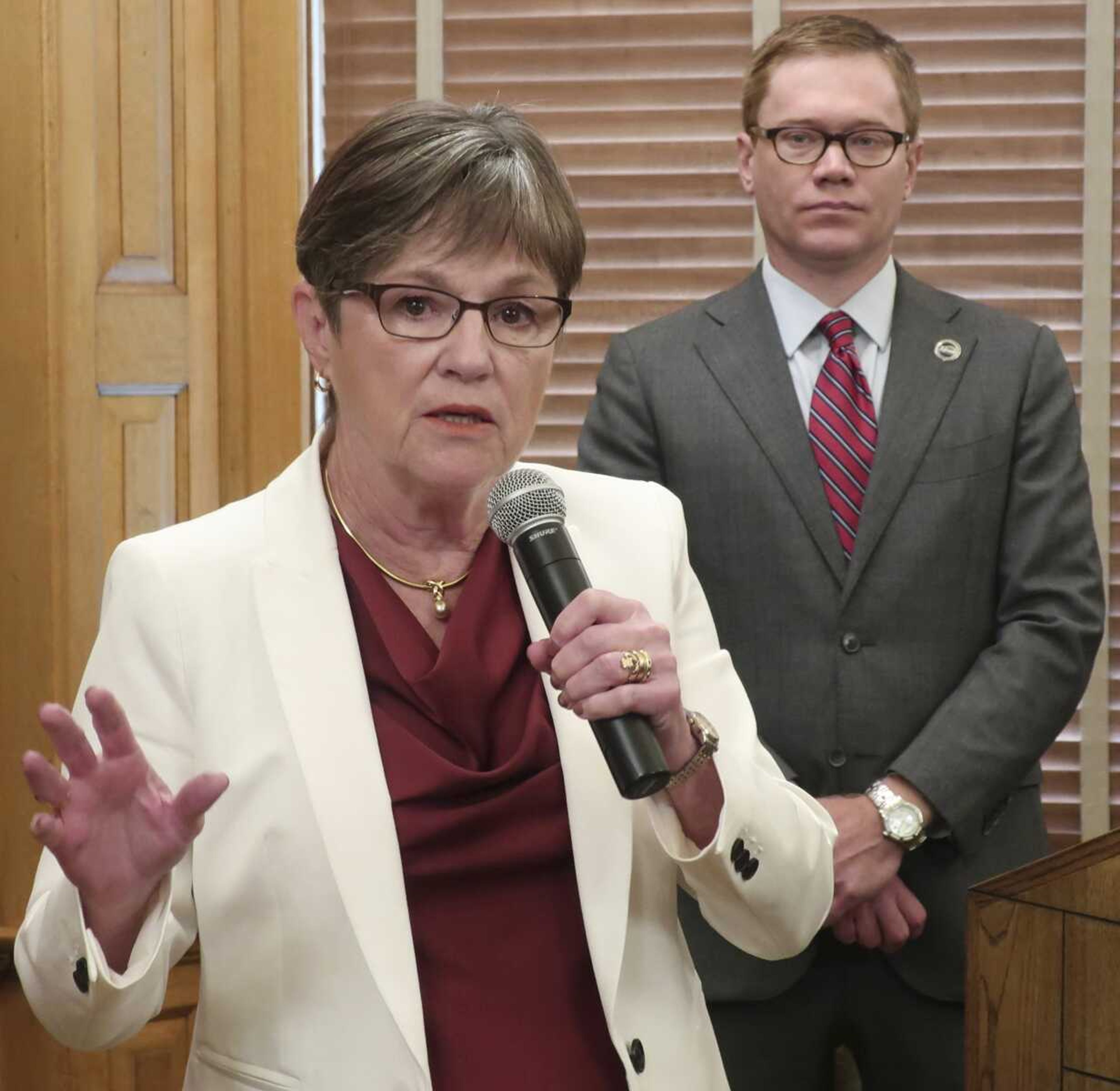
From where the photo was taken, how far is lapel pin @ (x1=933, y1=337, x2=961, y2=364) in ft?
7.63

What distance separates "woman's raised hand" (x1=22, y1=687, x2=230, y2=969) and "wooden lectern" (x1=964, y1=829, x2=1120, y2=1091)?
927mm

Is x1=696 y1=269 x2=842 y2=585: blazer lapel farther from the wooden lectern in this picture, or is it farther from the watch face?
the wooden lectern

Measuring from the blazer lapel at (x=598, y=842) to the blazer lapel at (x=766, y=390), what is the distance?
0.80m

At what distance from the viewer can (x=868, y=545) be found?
221 cm

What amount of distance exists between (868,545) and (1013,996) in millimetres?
725

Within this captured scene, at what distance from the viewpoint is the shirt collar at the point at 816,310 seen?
7.69 feet

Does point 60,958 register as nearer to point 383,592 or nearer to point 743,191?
point 383,592

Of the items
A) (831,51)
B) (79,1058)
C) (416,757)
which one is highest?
(831,51)

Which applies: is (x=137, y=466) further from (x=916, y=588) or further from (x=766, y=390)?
(x=916, y=588)

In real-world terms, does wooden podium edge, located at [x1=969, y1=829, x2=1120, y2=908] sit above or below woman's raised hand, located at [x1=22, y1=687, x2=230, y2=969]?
below

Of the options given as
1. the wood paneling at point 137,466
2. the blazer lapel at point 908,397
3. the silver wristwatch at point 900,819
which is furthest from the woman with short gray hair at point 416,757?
the wood paneling at point 137,466

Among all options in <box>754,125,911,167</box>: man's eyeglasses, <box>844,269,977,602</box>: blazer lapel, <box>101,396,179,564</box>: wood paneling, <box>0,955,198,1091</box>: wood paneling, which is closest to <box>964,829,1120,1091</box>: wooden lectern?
<box>844,269,977,602</box>: blazer lapel

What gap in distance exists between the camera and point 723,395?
2.31 m

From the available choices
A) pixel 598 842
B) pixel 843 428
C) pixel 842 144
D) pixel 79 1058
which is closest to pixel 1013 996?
pixel 598 842
